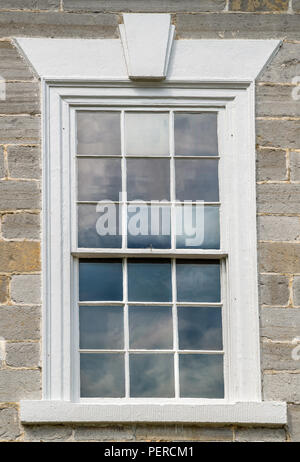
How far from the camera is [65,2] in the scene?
785cm

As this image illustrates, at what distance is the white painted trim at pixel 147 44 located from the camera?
7715 millimetres

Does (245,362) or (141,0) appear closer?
(245,362)

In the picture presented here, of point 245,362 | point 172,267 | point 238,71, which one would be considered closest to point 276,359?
point 245,362

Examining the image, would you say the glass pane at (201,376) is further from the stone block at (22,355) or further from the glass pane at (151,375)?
the stone block at (22,355)

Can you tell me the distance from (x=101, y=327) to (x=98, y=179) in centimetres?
107

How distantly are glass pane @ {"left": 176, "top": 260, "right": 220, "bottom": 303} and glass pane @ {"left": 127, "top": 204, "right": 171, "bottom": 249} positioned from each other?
0.69ft

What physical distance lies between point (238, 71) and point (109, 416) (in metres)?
2.66

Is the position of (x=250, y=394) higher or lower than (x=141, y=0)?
lower

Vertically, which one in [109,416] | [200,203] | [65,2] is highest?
[65,2]

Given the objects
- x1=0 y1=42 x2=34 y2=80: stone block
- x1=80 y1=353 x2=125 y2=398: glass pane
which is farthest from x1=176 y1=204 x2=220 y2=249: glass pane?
x1=0 y1=42 x2=34 y2=80: stone block

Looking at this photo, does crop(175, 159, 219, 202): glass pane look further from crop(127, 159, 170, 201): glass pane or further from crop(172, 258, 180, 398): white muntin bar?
crop(172, 258, 180, 398): white muntin bar

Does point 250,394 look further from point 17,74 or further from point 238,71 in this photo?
point 17,74

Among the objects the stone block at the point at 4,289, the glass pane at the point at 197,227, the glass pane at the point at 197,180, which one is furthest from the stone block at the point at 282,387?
the stone block at the point at 4,289

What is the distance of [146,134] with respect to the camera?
773cm
